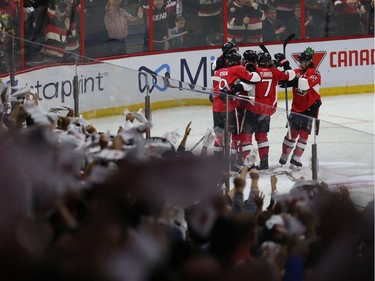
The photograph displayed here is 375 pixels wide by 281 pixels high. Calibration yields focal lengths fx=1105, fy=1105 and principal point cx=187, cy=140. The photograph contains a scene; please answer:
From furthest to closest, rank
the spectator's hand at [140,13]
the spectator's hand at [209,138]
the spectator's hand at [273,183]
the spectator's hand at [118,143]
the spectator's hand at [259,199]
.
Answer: the spectator's hand at [140,13] → the spectator's hand at [209,138] → the spectator's hand at [273,183] → the spectator's hand at [259,199] → the spectator's hand at [118,143]

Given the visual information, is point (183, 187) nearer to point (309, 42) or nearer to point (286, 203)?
point (286, 203)

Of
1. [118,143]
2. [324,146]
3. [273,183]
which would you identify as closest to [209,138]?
[273,183]

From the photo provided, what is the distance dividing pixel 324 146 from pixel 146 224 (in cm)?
223

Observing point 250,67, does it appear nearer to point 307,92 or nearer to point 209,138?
point 307,92

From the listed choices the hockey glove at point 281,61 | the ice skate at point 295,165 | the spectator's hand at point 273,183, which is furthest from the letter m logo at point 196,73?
the spectator's hand at point 273,183

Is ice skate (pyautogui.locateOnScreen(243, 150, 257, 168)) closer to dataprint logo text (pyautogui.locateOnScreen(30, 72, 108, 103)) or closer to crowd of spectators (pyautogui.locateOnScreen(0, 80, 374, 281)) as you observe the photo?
dataprint logo text (pyautogui.locateOnScreen(30, 72, 108, 103))

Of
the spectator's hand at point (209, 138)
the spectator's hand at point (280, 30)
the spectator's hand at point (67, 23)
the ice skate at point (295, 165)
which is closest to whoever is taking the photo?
the spectator's hand at point (209, 138)

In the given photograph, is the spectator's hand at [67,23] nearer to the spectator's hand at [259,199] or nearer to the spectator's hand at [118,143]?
the spectator's hand at [259,199]

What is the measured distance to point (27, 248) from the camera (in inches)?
99.3

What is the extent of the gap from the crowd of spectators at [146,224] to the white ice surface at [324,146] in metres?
0.31

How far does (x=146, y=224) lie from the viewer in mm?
2777

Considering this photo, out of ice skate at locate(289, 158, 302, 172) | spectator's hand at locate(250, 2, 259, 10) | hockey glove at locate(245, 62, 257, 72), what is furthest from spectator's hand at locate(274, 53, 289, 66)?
ice skate at locate(289, 158, 302, 172)

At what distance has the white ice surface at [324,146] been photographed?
3.97 m

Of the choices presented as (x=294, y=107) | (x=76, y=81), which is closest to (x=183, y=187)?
(x=76, y=81)
